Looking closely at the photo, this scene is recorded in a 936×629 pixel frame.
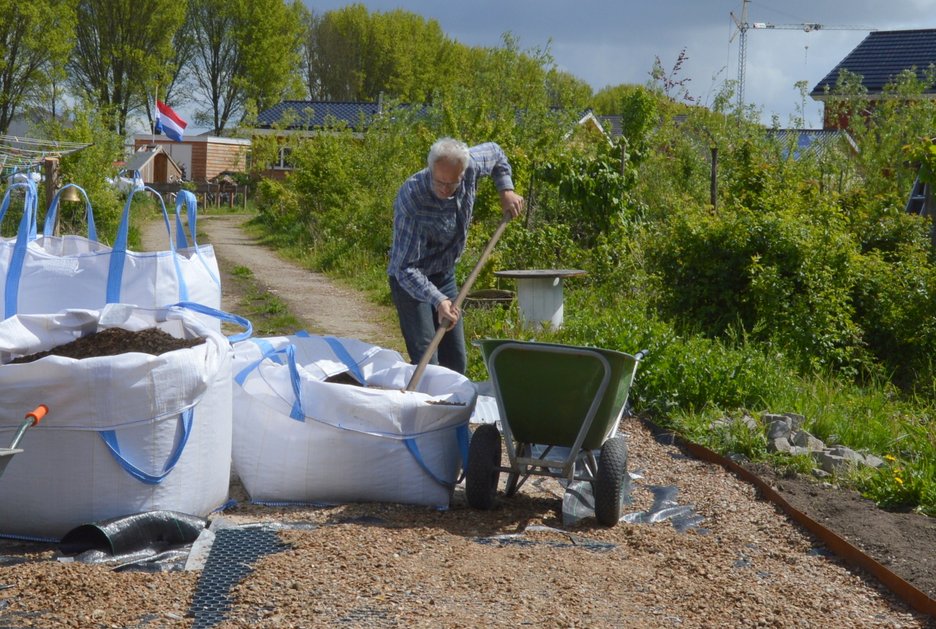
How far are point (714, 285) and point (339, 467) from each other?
4.73 metres

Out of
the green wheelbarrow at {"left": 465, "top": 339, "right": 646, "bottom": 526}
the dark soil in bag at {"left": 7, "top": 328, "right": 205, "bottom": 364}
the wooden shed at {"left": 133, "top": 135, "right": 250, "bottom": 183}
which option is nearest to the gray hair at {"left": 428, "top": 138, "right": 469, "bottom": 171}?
the green wheelbarrow at {"left": 465, "top": 339, "right": 646, "bottom": 526}

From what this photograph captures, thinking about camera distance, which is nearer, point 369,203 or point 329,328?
point 329,328

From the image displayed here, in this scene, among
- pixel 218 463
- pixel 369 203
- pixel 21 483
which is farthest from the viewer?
pixel 369 203

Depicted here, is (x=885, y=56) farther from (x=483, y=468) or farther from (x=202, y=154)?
(x=483, y=468)

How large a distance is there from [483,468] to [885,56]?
31.5m

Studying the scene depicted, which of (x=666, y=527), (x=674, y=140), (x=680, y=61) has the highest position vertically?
(x=680, y=61)

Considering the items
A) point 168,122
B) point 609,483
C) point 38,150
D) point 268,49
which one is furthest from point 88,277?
point 268,49

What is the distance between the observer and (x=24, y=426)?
3.31m

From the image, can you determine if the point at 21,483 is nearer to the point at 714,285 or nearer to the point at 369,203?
the point at 714,285

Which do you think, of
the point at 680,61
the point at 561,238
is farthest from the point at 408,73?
the point at 561,238

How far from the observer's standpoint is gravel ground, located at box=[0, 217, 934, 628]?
3.04 metres

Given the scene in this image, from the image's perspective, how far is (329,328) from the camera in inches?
371

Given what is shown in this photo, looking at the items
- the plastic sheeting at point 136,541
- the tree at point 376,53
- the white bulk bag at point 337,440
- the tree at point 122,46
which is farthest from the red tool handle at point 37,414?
the tree at point 376,53

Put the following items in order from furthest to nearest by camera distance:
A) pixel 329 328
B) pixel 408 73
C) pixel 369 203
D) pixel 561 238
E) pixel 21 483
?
pixel 408 73 < pixel 369 203 < pixel 561 238 < pixel 329 328 < pixel 21 483
